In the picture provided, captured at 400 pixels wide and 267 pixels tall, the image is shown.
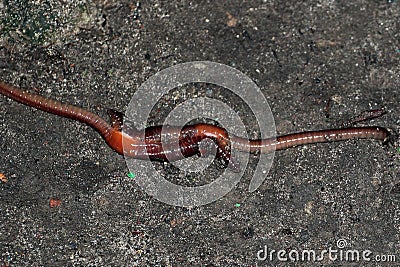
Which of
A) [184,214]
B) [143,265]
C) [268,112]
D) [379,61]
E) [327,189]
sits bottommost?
[143,265]

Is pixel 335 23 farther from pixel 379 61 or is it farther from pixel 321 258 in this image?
pixel 321 258

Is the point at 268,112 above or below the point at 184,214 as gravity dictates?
above

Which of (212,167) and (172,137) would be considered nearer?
(172,137)

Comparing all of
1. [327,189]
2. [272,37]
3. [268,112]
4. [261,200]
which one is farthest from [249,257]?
[272,37]
